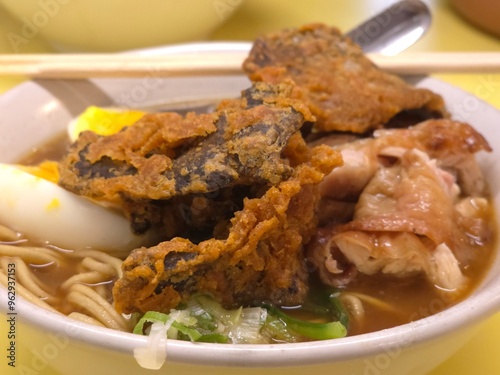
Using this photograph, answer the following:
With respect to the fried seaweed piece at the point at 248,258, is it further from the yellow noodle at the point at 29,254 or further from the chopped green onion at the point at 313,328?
the yellow noodle at the point at 29,254

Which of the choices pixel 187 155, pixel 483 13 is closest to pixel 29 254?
pixel 187 155

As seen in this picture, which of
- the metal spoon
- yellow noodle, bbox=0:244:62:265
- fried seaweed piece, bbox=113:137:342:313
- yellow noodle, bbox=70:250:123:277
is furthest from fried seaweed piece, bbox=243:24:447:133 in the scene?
yellow noodle, bbox=0:244:62:265

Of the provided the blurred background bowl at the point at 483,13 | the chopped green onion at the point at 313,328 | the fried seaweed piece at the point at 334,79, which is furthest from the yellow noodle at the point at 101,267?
the blurred background bowl at the point at 483,13

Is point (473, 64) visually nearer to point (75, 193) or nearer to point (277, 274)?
point (277, 274)

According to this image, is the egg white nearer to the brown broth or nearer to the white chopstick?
the brown broth

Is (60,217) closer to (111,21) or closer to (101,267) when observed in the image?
(101,267)

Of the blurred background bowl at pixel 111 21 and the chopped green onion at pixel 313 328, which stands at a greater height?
the blurred background bowl at pixel 111 21
